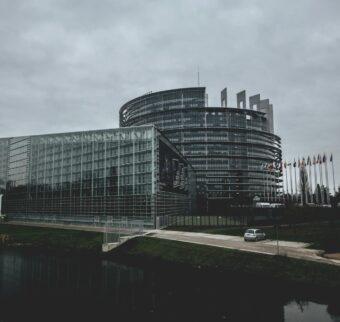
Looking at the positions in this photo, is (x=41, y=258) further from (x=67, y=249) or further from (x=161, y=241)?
(x=161, y=241)

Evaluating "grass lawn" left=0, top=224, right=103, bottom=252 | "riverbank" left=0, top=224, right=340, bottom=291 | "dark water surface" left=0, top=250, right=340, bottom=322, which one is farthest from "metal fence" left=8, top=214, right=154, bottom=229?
"dark water surface" left=0, top=250, right=340, bottom=322

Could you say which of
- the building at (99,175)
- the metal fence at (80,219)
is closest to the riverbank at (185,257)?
the metal fence at (80,219)

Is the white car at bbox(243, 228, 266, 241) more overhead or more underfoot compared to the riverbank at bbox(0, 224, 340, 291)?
more overhead

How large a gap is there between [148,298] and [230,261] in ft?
41.3

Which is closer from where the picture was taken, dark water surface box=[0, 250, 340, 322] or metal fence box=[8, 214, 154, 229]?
dark water surface box=[0, 250, 340, 322]

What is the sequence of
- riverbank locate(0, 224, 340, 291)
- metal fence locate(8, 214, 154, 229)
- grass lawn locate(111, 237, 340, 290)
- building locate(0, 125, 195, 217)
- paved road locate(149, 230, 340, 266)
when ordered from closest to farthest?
grass lawn locate(111, 237, 340, 290) → riverbank locate(0, 224, 340, 291) → paved road locate(149, 230, 340, 266) → metal fence locate(8, 214, 154, 229) → building locate(0, 125, 195, 217)

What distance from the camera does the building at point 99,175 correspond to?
251 feet

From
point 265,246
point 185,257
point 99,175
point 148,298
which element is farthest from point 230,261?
point 99,175

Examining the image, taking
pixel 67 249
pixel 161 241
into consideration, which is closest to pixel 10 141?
pixel 67 249

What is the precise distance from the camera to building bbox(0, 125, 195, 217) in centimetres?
7662

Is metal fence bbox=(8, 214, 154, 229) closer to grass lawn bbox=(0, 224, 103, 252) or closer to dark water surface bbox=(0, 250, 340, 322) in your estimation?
grass lawn bbox=(0, 224, 103, 252)

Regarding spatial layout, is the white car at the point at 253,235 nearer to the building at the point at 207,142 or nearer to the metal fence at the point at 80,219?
the metal fence at the point at 80,219

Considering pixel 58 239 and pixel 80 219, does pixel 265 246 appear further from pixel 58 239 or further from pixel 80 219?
pixel 80 219

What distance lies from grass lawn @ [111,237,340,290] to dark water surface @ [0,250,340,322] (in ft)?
6.31
